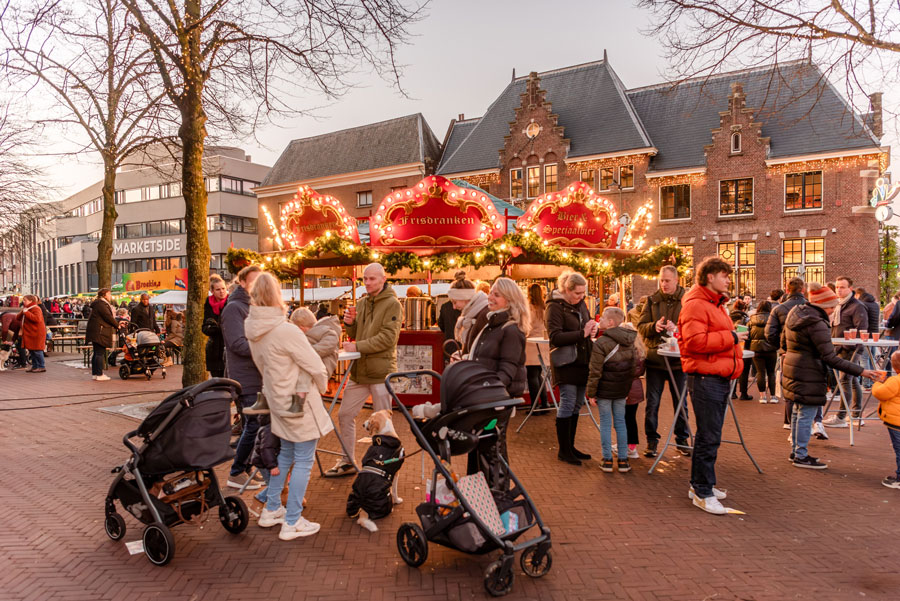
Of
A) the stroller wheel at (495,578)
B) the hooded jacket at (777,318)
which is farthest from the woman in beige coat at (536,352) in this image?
the stroller wheel at (495,578)

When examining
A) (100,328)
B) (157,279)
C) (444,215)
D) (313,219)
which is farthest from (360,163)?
(444,215)

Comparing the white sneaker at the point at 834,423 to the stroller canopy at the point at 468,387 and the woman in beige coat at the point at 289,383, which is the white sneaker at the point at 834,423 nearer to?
the stroller canopy at the point at 468,387

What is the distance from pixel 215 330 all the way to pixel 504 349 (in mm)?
3634

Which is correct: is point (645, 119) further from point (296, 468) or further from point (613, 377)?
point (296, 468)

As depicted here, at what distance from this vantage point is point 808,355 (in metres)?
5.40

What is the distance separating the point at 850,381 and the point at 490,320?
19.5ft

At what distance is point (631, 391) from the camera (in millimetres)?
5637

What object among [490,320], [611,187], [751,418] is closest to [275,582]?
[490,320]

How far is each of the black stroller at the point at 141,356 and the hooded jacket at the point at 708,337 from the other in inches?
435

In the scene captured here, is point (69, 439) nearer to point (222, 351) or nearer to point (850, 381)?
point (222, 351)

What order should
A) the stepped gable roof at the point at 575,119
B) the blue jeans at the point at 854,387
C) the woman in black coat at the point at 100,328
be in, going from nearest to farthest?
1. the blue jeans at the point at 854,387
2. the woman in black coat at the point at 100,328
3. the stepped gable roof at the point at 575,119

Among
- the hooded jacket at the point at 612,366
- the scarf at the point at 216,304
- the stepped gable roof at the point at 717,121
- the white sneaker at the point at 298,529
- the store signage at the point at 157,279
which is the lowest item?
the white sneaker at the point at 298,529

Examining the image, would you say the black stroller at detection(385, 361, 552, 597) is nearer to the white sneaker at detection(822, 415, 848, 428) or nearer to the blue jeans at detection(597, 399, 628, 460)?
the blue jeans at detection(597, 399, 628, 460)

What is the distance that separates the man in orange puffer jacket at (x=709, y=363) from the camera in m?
4.33
